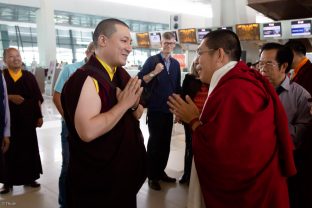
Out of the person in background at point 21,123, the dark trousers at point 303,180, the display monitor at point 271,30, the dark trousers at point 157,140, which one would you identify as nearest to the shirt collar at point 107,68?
the dark trousers at point 303,180

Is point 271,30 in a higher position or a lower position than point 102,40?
higher

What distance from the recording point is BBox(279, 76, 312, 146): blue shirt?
2.08 m

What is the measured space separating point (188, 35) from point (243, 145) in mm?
9667

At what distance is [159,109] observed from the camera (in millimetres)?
3490

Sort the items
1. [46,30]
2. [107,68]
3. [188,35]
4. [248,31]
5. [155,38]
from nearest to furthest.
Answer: [107,68] < [248,31] < [188,35] < [155,38] < [46,30]

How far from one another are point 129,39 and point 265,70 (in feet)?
3.38

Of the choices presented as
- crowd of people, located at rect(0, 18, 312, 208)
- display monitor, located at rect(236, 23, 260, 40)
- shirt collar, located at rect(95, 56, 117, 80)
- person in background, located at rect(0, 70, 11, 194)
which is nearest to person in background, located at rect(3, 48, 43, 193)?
person in background, located at rect(0, 70, 11, 194)

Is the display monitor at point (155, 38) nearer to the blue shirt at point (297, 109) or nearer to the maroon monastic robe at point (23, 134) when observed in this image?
the maroon monastic robe at point (23, 134)

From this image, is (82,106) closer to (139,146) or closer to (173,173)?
(139,146)

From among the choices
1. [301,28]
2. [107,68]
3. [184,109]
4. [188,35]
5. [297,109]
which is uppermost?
[188,35]

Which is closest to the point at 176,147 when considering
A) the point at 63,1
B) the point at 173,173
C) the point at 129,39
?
the point at 173,173

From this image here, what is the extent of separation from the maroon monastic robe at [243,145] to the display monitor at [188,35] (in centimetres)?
925

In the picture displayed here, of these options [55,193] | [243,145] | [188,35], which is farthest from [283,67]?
[188,35]

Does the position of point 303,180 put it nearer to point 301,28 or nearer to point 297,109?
point 297,109
